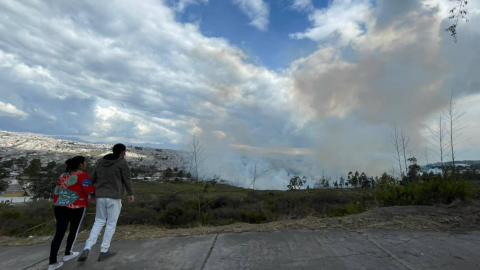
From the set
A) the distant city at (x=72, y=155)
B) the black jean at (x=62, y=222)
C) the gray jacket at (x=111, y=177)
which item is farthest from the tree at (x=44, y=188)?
the gray jacket at (x=111, y=177)

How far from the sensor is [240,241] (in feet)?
15.7

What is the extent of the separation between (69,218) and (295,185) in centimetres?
4845

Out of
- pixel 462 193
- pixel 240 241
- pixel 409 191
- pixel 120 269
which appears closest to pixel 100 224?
pixel 120 269

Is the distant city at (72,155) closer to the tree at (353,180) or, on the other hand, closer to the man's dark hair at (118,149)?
the man's dark hair at (118,149)

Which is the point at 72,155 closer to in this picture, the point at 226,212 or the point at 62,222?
the point at 226,212

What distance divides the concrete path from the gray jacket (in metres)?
1.04

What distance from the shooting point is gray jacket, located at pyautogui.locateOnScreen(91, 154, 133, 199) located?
4.30 m

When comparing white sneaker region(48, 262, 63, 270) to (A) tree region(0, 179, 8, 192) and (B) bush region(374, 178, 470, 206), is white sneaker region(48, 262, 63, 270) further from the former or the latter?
(A) tree region(0, 179, 8, 192)

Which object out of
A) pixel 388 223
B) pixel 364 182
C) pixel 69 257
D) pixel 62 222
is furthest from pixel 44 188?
pixel 364 182

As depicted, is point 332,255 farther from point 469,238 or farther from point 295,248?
point 469,238

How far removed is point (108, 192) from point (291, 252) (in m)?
2.97

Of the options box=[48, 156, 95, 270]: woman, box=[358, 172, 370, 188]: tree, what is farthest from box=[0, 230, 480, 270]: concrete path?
box=[358, 172, 370, 188]: tree

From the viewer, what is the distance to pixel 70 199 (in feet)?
13.7

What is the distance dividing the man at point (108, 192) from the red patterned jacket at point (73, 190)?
0.15 metres
